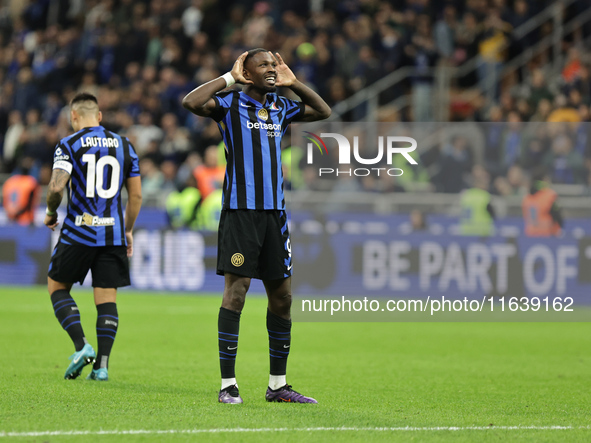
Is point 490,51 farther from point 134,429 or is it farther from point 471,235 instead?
point 134,429

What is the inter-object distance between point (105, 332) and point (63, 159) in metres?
1.28

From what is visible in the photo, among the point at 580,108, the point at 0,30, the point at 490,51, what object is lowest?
the point at 580,108

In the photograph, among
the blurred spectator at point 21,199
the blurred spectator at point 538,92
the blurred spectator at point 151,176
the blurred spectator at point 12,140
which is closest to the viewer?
the blurred spectator at point 21,199

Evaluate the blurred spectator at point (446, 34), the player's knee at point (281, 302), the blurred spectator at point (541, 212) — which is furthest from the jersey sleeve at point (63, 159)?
the blurred spectator at point (446, 34)

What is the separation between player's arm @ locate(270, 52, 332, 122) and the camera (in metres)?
5.88

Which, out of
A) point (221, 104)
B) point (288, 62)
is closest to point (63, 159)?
point (221, 104)

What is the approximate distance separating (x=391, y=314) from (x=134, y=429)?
8.47m

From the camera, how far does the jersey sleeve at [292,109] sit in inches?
238

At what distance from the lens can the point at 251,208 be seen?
5727mm

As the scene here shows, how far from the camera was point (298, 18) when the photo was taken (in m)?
20.5

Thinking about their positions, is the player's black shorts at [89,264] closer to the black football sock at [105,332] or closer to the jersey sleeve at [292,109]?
the black football sock at [105,332]

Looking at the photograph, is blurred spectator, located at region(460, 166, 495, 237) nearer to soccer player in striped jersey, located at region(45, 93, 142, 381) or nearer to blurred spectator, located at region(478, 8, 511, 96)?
blurred spectator, located at region(478, 8, 511, 96)

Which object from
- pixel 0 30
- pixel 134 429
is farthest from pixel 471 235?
pixel 0 30

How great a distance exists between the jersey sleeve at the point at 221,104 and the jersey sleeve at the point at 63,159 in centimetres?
160
